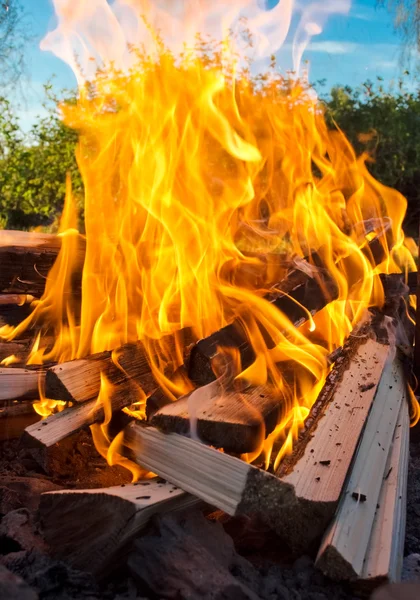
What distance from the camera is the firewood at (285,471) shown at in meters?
1.80

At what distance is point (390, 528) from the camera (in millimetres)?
1875

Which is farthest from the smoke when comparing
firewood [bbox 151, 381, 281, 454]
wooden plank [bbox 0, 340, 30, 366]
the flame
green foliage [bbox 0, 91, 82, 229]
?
Result: green foliage [bbox 0, 91, 82, 229]

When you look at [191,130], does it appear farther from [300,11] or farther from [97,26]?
[300,11]

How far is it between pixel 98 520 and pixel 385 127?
368 inches

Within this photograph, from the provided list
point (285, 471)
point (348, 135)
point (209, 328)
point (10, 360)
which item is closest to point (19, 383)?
point (10, 360)

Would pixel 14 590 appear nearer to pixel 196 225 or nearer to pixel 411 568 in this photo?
pixel 411 568

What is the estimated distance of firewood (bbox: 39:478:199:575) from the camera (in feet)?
5.81

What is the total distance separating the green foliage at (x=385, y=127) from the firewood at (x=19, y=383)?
8.16 m

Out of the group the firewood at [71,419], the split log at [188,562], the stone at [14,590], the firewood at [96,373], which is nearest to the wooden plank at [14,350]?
the firewood at [96,373]

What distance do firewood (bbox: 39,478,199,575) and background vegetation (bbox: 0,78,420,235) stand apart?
28.3ft

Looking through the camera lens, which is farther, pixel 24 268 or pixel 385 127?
pixel 385 127

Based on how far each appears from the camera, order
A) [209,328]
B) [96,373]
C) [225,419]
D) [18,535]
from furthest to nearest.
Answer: [209,328] → [96,373] → [225,419] → [18,535]

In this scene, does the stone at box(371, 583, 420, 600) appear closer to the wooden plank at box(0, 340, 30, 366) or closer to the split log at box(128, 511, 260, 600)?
the split log at box(128, 511, 260, 600)

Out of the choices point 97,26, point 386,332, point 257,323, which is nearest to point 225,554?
point 257,323
